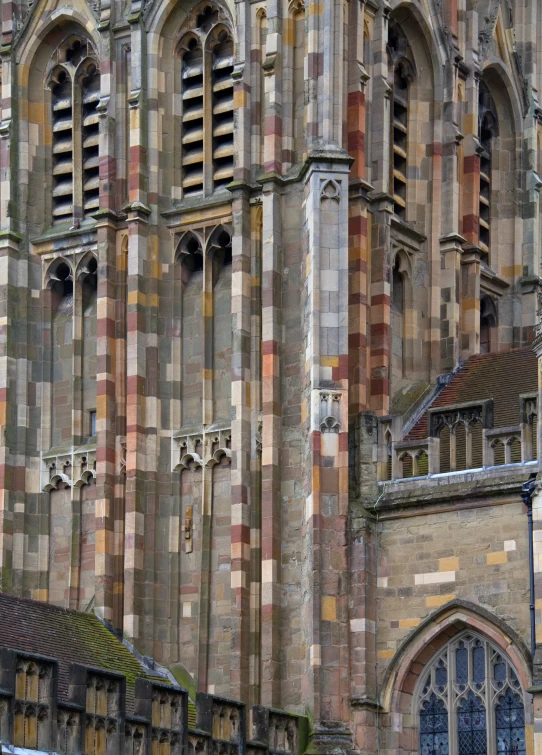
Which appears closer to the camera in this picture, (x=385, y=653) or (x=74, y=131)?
(x=385, y=653)

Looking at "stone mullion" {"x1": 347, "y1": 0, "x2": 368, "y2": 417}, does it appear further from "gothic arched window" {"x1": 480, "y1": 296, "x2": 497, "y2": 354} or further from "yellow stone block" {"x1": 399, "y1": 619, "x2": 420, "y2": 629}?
"gothic arched window" {"x1": 480, "y1": 296, "x2": 497, "y2": 354}

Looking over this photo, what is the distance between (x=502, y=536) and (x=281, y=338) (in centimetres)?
652

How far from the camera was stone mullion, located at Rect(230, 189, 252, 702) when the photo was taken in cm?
4706

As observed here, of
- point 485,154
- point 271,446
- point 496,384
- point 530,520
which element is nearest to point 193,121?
point 485,154

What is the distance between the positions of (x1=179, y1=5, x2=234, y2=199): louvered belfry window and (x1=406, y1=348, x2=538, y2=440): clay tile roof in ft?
21.0

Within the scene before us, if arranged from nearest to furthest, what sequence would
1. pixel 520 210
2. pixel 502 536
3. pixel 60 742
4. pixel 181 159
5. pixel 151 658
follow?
pixel 60 742
pixel 502 536
pixel 151 658
pixel 181 159
pixel 520 210

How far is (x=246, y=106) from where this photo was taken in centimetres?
4997

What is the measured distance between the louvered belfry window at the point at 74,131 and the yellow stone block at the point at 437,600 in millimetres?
12173

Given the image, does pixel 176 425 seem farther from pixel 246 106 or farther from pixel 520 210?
pixel 520 210

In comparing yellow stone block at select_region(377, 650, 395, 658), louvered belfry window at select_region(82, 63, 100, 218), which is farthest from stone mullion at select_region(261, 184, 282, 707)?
louvered belfry window at select_region(82, 63, 100, 218)

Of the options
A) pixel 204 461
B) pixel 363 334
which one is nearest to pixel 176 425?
pixel 204 461

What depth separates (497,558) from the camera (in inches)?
1767

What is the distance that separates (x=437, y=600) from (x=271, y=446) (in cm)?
463

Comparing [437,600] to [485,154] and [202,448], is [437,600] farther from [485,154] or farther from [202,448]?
[485,154]
